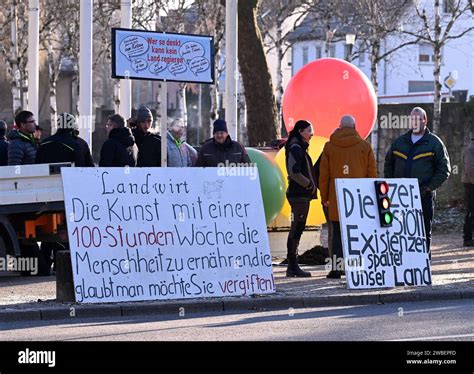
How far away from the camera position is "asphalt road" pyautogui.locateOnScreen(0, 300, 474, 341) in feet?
38.1

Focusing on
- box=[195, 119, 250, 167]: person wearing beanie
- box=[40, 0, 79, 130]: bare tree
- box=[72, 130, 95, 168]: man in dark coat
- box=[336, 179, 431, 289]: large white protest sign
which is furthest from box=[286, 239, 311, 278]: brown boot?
box=[40, 0, 79, 130]: bare tree

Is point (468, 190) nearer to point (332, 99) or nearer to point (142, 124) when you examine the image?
point (332, 99)

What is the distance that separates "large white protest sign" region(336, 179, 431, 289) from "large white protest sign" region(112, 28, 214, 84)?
2416mm

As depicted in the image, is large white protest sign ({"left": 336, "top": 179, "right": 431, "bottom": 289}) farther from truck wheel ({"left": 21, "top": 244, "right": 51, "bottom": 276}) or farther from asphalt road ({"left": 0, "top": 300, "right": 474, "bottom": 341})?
truck wheel ({"left": 21, "top": 244, "right": 51, "bottom": 276})

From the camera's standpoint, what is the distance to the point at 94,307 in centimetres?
1368

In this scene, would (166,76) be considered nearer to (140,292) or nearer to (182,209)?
(182,209)

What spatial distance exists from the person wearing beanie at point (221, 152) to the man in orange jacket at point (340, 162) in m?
1.00

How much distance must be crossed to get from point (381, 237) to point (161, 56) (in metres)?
3.44

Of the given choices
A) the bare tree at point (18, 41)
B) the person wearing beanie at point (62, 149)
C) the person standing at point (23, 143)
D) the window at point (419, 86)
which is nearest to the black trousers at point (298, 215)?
the person wearing beanie at point (62, 149)

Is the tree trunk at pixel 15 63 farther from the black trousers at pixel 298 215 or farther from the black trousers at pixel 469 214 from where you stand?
the black trousers at pixel 298 215

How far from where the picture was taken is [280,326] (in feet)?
41.3

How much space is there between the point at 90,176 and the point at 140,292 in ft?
4.43
